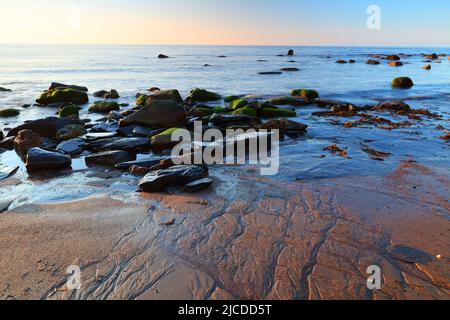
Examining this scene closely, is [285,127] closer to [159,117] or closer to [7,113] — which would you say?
[159,117]

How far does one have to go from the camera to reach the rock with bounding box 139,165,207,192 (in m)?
5.33

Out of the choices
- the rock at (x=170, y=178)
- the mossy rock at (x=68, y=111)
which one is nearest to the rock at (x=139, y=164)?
the rock at (x=170, y=178)

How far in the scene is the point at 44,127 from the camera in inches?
364

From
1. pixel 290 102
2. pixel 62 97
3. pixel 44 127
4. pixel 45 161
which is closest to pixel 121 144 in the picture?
pixel 45 161

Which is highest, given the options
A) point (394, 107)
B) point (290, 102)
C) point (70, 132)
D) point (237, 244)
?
point (290, 102)

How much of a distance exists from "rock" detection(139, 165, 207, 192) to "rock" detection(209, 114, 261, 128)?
172 inches

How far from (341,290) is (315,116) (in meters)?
9.79

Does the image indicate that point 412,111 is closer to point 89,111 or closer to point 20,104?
point 89,111

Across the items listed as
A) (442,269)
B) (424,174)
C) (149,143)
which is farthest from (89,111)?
(442,269)

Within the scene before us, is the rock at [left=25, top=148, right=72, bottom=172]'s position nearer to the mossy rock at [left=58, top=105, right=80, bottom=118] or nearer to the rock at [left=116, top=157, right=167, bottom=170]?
the rock at [left=116, top=157, right=167, bottom=170]

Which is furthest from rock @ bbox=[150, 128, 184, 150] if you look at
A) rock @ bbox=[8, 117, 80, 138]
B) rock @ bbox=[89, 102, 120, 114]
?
rock @ bbox=[89, 102, 120, 114]

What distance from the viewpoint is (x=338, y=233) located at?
13.2ft

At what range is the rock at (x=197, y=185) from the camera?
17.4 feet

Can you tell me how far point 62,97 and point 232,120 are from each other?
9835 millimetres
